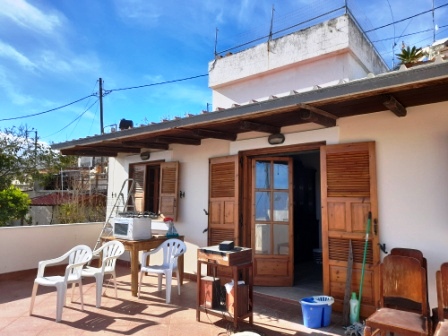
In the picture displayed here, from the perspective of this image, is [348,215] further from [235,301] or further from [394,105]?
[235,301]

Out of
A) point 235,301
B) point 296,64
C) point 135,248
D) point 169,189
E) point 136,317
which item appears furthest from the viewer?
point 296,64

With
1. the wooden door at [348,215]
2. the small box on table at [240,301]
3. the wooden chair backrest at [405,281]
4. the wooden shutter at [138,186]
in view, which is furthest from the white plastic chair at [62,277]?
the wooden chair backrest at [405,281]

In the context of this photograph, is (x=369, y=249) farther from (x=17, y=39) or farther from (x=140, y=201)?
(x=17, y=39)

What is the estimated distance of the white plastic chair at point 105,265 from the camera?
4.38 metres

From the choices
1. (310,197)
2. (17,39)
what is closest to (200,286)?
(310,197)

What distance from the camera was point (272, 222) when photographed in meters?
5.32

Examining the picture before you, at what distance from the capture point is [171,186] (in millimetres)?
6238

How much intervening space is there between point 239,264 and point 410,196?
2.18 m

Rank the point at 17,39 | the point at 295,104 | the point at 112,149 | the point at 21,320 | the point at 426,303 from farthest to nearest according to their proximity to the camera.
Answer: the point at 17,39 < the point at 112,149 < the point at 21,320 < the point at 295,104 < the point at 426,303

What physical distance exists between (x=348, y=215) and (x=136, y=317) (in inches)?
120

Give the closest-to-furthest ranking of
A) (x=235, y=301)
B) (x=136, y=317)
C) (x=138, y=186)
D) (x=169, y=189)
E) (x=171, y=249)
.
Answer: (x=235, y=301)
(x=136, y=317)
(x=171, y=249)
(x=169, y=189)
(x=138, y=186)

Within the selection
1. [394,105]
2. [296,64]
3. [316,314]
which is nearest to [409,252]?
[316,314]

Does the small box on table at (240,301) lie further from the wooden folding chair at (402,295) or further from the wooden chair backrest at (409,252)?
the wooden chair backrest at (409,252)

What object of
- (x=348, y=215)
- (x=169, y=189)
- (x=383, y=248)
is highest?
(x=169, y=189)
